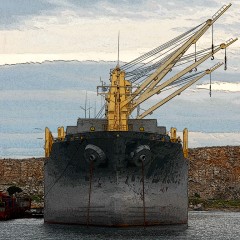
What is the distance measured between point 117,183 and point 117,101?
13723 mm

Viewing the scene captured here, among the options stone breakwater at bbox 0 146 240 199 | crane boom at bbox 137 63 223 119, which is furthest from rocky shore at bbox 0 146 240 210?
crane boom at bbox 137 63 223 119

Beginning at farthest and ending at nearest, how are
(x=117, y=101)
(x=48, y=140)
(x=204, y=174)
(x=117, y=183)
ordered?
(x=204, y=174) < (x=48, y=140) < (x=117, y=101) < (x=117, y=183)

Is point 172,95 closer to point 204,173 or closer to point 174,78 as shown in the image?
point 174,78

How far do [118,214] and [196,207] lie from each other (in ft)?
204

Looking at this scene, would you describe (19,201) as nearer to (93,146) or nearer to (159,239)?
(93,146)

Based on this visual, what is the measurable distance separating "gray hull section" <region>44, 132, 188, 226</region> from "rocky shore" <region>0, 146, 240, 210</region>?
2545 inches

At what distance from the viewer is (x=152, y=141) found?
67.9 meters

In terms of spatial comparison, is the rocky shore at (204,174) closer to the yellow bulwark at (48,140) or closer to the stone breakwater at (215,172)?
the stone breakwater at (215,172)

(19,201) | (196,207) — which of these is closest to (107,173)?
(19,201)

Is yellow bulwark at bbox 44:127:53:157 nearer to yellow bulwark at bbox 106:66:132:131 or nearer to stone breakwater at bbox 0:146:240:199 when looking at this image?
yellow bulwark at bbox 106:66:132:131

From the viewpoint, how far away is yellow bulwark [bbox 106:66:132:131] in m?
76.9

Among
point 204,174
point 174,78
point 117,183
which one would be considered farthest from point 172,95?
point 204,174

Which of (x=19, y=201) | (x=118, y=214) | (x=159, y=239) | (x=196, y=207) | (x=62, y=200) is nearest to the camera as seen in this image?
(x=159, y=239)

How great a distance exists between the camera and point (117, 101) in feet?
257
